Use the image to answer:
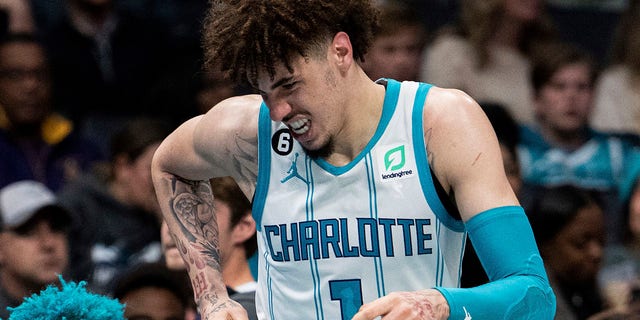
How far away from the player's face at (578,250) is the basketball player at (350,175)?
244 cm

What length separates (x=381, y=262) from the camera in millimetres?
3127

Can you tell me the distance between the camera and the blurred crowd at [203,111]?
5.54 meters

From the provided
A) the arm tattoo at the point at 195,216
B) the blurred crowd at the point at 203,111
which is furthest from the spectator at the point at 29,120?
the arm tattoo at the point at 195,216

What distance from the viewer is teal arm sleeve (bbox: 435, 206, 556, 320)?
9.04 ft

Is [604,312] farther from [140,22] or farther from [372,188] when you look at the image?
[140,22]

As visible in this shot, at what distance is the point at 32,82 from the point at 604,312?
335 cm

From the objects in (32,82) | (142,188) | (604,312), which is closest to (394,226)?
(604,312)

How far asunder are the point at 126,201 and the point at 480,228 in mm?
3689

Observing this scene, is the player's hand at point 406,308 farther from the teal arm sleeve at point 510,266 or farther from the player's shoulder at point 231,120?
the player's shoulder at point 231,120

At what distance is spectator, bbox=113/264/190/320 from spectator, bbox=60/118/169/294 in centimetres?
131

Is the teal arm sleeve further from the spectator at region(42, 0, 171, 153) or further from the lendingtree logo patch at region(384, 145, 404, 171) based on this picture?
the spectator at region(42, 0, 171, 153)

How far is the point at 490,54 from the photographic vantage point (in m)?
6.80

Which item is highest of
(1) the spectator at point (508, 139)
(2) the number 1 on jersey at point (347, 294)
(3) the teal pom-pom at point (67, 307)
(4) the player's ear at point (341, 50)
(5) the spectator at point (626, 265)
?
(4) the player's ear at point (341, 50)

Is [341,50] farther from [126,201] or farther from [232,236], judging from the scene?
[126,201]
